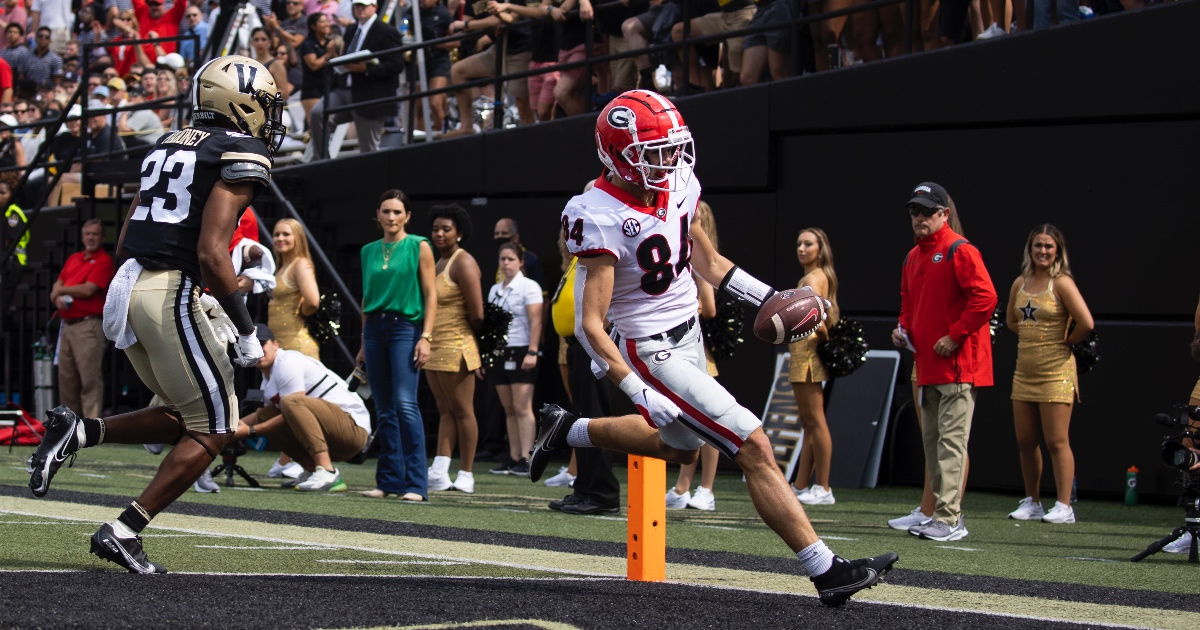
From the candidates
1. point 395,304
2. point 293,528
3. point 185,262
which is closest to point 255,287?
point 395,304

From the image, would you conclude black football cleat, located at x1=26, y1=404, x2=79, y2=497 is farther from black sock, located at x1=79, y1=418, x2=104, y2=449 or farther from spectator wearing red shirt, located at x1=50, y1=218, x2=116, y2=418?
spectator wearing red shirt, located at x1=50, y1=218, x2=116, y2=418

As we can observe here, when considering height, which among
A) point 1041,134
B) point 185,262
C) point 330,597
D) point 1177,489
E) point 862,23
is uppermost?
point 862,23

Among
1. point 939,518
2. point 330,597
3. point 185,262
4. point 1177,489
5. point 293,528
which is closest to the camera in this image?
point 330,597

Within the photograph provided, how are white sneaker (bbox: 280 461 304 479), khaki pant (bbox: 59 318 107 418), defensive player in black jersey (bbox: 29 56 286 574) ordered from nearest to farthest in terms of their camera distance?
defensive player in black jersey (bbox: 29 56 286 574), white sneaker (bbox: 280 461 304 479), khaki pant (bbox: 59 318 107 418)

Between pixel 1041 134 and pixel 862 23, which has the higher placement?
pixel 862 23

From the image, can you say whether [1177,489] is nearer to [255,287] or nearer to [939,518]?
[939,518]

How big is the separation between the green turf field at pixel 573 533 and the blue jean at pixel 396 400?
24 cm

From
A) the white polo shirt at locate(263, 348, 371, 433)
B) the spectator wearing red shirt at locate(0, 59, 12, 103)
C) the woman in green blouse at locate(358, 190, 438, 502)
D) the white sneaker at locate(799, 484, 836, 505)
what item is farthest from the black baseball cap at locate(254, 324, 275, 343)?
the spectator wearing red shirt at locate(0, 59, 12, 103)

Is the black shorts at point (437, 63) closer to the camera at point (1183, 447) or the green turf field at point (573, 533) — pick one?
the green turf field at point (573, 533)

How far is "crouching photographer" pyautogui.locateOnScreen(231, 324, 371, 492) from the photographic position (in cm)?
1045

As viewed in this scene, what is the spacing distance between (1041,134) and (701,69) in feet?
11.0

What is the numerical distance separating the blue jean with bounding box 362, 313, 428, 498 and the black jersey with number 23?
12.5ft

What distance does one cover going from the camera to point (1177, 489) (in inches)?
430

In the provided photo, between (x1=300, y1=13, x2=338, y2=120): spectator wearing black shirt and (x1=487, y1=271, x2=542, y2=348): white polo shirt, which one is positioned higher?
(x1=300, y1=13, x2=338, y2=120): spectator wearing black shirt
